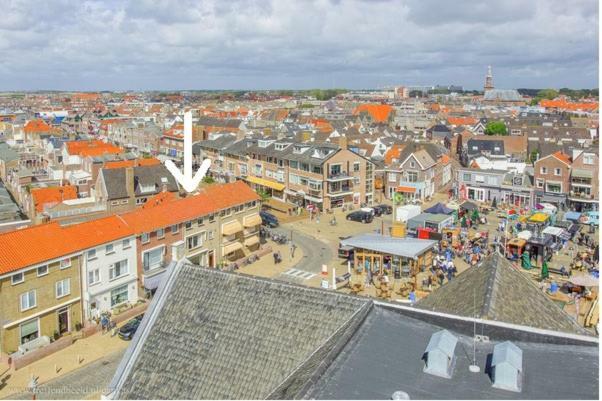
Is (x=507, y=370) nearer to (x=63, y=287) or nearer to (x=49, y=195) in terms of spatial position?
(x=63, y=287)

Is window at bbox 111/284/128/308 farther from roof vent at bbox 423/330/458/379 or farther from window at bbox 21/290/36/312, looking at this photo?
roof vent at bbox 423/330/458/379

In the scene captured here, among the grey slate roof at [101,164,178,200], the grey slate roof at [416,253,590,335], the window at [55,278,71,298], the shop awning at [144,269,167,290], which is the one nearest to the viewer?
the grey slate roof at [416,253,590,335]

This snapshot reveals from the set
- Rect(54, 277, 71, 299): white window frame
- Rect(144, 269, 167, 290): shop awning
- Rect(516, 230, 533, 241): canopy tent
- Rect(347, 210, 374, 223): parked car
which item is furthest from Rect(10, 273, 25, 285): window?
Rect(347, 210, 374, 223): parked car

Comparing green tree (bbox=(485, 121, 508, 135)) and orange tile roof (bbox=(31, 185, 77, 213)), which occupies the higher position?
green tree (bbox=(485, 121, 508, 135))

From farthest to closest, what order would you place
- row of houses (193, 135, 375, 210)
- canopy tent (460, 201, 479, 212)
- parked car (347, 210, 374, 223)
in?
1. row of houses (193, 135, 375, 210)
2. parked car (347, 210, 374, 223)
3. canopy tent (460, 201, 479, 212)

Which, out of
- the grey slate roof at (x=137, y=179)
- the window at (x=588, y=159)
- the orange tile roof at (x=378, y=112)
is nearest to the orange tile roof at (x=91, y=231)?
the grey slate roof at (x=137, y=179)

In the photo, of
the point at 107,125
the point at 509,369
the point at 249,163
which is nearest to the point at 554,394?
the point at 509,369

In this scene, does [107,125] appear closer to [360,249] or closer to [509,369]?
[360,249]
